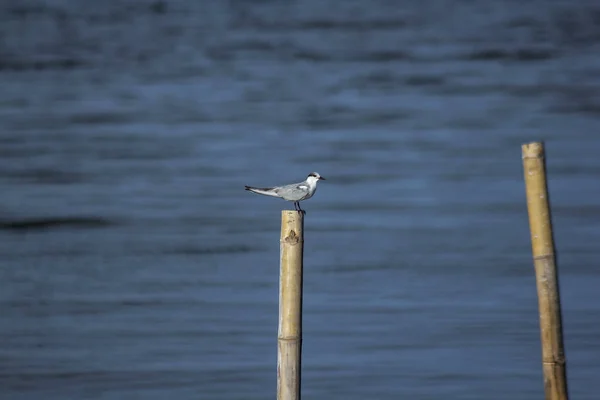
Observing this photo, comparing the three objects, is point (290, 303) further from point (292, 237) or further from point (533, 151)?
point (533, 151)

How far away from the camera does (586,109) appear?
653 inches

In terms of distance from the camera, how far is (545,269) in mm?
5629

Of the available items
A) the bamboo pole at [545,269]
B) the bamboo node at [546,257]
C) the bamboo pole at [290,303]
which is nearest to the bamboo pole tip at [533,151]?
the bamboo pole at [545,269]

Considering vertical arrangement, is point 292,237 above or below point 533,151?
below

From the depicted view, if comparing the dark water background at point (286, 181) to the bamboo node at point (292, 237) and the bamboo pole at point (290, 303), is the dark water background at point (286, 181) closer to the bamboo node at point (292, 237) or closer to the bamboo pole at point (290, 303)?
the bamboo pole at point (290, 303)

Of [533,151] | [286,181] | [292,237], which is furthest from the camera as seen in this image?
[286,181]

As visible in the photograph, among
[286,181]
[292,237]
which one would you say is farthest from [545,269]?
[286,181]

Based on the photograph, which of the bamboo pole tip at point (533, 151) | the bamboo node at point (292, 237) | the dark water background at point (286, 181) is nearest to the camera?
the bamboo node at point (292, 237)

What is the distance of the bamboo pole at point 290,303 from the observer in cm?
538

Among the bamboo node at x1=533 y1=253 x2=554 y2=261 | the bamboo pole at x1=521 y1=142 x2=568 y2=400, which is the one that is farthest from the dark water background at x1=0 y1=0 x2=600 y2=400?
the bamboo node at x1=533 y1=253 x2=554 y2=261

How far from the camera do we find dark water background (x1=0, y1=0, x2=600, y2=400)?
9531 millimetres

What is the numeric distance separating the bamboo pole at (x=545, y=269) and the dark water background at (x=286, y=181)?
2.87 metres

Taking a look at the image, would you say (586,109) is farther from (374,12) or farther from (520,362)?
(520,362)

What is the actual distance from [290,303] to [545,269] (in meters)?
1.38
